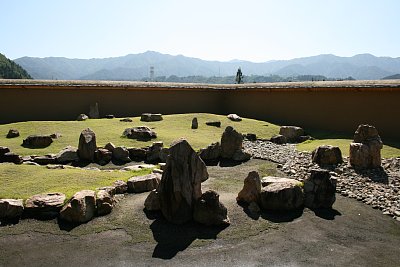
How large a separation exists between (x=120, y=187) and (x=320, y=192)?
256 inches

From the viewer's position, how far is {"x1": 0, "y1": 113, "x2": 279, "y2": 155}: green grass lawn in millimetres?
18484

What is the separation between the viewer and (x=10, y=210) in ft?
32.6

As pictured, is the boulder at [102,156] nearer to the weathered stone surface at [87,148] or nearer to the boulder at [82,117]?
the weathered stone surface at [87,148]

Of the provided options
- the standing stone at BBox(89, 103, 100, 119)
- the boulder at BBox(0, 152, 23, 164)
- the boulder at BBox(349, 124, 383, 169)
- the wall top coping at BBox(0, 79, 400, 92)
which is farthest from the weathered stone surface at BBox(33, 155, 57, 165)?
the boulder at BBox(349, 124, 383, 169)

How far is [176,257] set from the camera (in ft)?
27.1

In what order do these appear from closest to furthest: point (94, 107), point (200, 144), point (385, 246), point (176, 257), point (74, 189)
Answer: point (176, 257), point (385, 246), point (74, 189), point (200, 144), point (94, 107)

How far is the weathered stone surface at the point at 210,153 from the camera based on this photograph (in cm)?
1706

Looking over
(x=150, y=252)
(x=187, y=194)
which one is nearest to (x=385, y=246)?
(x=187, y=194)

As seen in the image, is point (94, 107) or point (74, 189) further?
point (94, 107)

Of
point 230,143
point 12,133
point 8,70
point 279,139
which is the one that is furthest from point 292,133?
point 8,70

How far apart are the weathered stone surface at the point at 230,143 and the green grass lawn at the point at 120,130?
5.54 ft

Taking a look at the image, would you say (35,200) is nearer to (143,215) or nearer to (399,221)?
(143,215)

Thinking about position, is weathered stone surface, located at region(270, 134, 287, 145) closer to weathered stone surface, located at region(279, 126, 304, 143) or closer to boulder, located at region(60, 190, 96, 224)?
weathered stone surface, located at region(279, 126, 304, 143)

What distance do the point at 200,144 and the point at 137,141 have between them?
339cm
